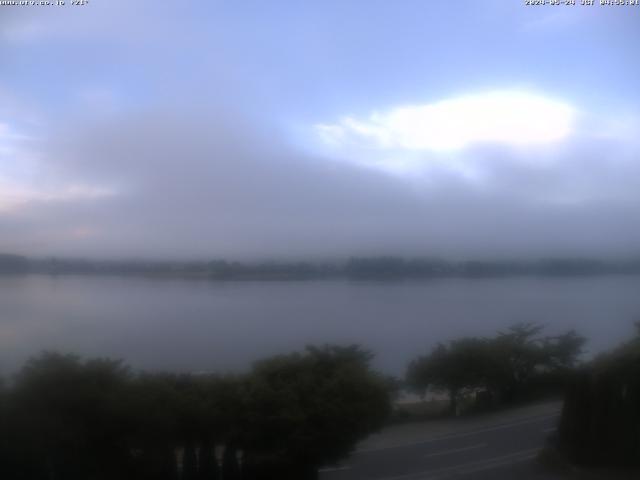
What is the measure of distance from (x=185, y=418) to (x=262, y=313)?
2.00 meters

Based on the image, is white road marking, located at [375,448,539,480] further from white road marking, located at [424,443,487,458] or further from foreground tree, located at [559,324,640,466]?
foreground tree, located at [559,324,640,466]

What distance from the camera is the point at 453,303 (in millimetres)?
9305

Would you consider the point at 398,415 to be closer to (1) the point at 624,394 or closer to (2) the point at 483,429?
(2) the point at 483,429

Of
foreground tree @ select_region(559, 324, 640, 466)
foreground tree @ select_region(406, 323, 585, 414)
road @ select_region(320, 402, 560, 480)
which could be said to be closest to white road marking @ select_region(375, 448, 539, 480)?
road @ select_region(320, 402, 560, 480)

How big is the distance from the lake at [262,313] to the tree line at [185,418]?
0.25 metres

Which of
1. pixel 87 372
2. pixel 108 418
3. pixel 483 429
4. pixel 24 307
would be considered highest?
pixel 24 307

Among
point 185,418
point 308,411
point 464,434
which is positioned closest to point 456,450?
point 464,434

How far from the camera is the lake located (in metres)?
7.61

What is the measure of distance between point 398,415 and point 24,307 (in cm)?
470

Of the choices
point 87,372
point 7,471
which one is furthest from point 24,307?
point 7,471

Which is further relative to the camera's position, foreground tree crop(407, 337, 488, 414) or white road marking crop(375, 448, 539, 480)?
foreground tree crop(407, 337, 488, 414)

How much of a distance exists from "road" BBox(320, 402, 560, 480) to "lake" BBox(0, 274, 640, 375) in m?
0.92

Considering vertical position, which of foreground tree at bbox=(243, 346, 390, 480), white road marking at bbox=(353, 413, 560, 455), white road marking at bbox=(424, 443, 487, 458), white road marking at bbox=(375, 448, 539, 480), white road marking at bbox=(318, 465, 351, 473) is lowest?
white road marking at bbox=(375, 448, 539, 480)

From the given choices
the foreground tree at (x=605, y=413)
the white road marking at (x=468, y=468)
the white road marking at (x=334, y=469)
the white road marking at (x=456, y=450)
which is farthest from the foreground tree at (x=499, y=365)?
the white road marking at (x=334, y=469)
